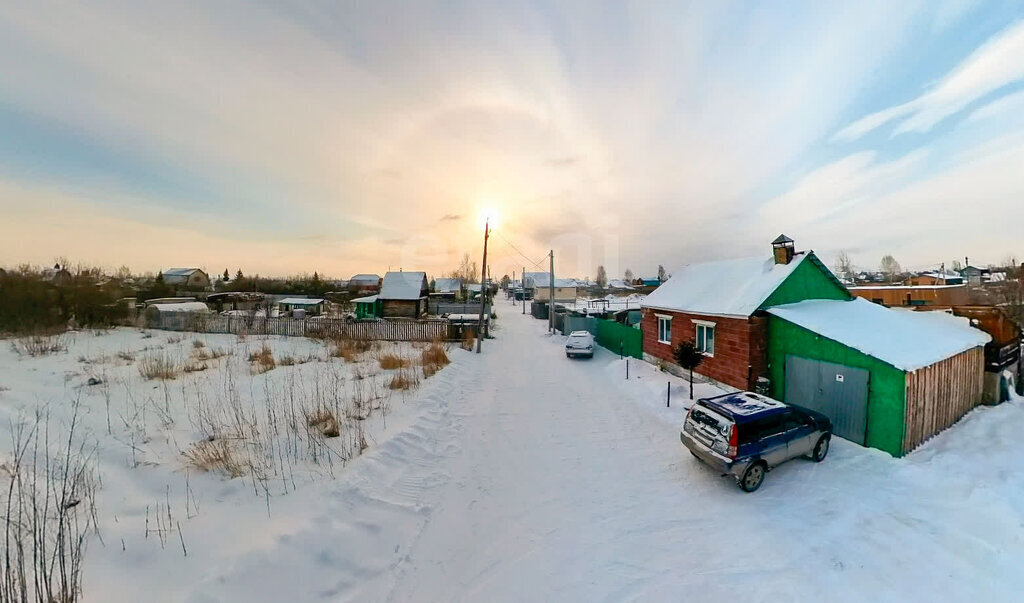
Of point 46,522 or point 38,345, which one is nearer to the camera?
point 46,522

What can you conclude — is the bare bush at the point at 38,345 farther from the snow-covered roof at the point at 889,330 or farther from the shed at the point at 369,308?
the snow-covered roof at the point at 889,330

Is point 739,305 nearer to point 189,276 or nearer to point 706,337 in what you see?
point 706,337

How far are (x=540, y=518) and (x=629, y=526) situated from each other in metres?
1.37

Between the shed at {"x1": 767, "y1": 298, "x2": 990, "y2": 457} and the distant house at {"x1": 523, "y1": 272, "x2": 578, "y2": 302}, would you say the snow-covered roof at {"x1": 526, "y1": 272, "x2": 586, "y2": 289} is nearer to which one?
the distant house at {"x1": 523, "y1": 272, "x2": 578, "y2": 302}

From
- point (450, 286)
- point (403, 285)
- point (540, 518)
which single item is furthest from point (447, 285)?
point (540, 518)

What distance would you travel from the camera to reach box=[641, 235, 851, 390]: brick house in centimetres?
1107

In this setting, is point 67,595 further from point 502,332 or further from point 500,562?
point 502,332

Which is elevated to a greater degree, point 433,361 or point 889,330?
point 889,330

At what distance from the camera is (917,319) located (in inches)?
450

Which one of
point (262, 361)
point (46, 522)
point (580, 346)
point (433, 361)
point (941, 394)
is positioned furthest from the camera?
point (580, 346)

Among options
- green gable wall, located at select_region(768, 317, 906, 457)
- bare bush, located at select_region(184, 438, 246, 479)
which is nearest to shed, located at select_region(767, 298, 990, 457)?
green gable wall, located at select_region(768, 317, 906, 457)

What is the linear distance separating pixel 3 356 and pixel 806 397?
97.0 ft

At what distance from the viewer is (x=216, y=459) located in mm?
6445

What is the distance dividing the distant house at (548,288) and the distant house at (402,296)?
36319 mm
